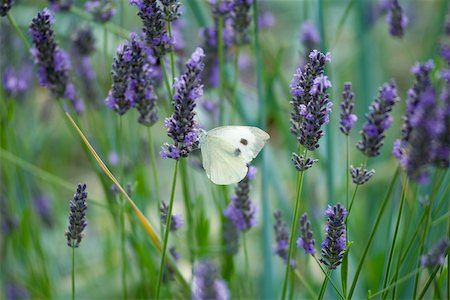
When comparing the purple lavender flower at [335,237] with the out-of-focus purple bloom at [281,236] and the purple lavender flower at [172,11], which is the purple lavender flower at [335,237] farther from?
the purple lavender flower at [172,11]

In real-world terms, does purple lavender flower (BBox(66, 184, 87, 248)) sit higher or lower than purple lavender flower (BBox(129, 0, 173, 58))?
lower

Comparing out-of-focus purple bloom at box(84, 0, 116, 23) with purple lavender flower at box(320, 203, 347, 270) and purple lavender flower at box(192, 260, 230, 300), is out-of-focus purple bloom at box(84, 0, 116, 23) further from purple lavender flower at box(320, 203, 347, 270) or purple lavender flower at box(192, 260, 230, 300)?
purple lavender flower at box(320, 203, 347, 270)

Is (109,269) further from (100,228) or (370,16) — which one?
(370,16)

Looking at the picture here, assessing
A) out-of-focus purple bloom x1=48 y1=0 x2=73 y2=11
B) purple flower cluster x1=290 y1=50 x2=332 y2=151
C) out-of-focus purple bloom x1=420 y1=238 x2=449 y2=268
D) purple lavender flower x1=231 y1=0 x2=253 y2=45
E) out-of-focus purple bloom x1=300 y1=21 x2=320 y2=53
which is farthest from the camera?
out-of-focus purple bloom x1=300 y1=21 x2=320 y2=53

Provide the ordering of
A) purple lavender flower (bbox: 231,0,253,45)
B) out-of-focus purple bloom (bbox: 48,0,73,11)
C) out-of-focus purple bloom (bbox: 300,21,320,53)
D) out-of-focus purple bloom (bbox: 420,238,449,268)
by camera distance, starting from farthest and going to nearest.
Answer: out-of-focus purple bloom (bbox: 300,21,320,53), out-of-focus purple bloom (bbox: 48,0,73,11), purple lavender flower (bbox: 231,0,253,45), out-of-focus purple bloom (bbox: 420,238,449,268)

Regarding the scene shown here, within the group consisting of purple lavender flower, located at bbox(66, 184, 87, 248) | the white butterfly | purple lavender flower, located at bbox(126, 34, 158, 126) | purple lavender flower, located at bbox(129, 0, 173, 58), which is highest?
purple lavender flower, located at bbox(129, 0, 173, 58)

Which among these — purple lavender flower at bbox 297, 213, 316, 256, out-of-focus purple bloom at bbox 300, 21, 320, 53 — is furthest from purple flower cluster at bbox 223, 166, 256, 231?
out-of-focus purple bloom at bbox 300, 21, 320, 53

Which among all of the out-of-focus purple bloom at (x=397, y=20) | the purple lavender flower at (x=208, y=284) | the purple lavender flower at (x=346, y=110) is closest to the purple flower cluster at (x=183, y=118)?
the purple lavender flower at (x=346, y=110)

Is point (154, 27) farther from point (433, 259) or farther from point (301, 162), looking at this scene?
point (433, 259)
